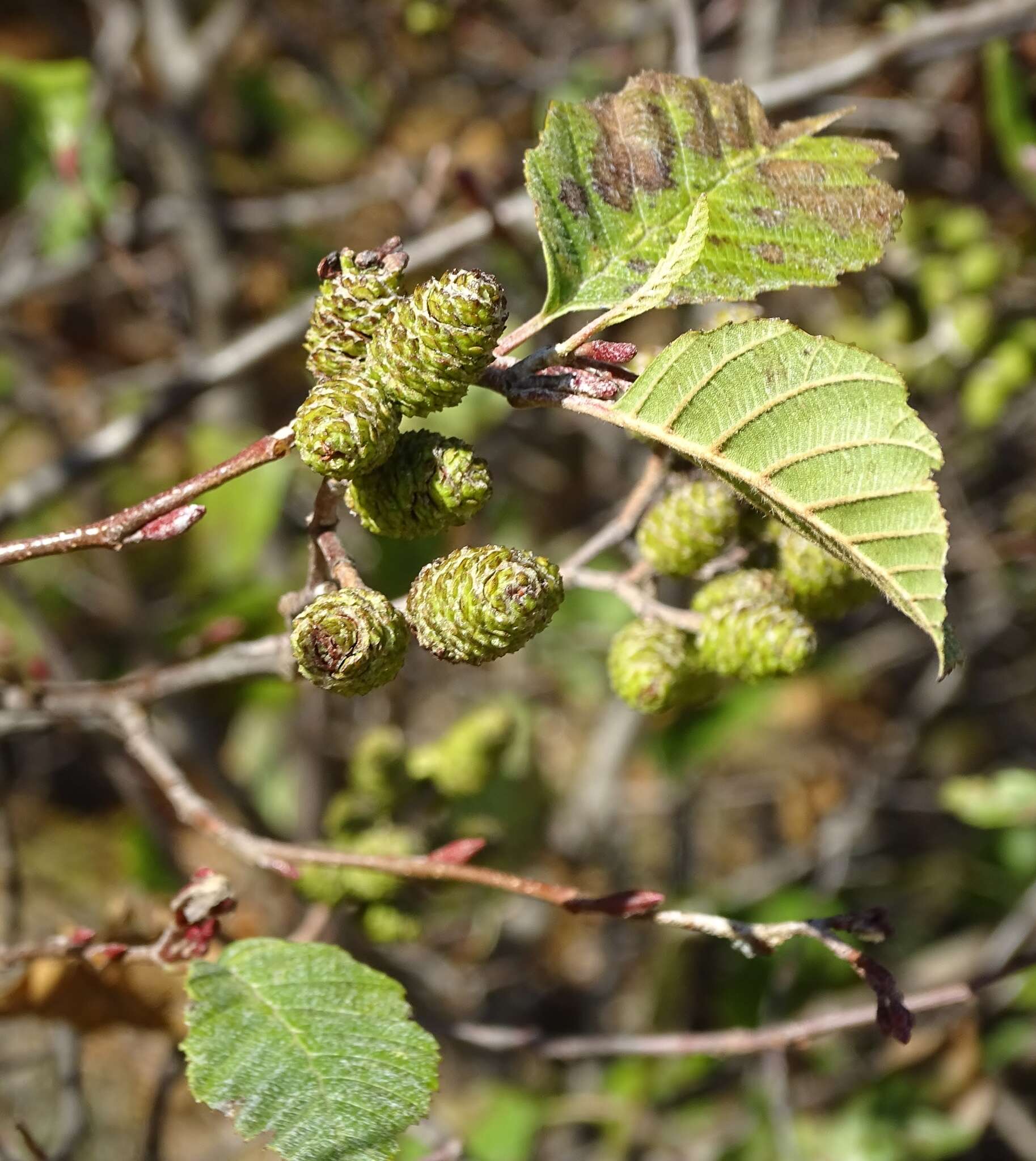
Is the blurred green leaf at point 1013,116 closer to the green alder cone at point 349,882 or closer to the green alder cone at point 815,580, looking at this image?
the green alder cone at point 815,580

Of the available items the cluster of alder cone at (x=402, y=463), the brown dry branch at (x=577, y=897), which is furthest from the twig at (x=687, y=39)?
the brown dry branch at (x=577, y=897)

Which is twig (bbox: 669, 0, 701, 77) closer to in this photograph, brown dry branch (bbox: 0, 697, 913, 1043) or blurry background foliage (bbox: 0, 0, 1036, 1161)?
blurry background foliage (bbox: 0, 0, 1036, 1161)

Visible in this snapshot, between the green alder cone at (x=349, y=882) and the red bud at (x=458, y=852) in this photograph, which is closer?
the red bud at (x=458, y=852)

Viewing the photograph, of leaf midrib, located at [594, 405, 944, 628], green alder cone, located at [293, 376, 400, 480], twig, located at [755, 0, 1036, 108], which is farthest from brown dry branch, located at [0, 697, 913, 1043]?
twig, located at [755, 0, 1036, 108]

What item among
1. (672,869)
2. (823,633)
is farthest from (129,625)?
(823,633)

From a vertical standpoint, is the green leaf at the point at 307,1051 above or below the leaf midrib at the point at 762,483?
below

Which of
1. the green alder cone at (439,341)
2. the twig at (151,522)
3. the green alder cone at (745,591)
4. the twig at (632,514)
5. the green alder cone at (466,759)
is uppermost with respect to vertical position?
the green alder cone at (439,341)

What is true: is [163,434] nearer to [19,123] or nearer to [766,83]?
[19,123]

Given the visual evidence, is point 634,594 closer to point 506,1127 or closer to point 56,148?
point 506,1127
